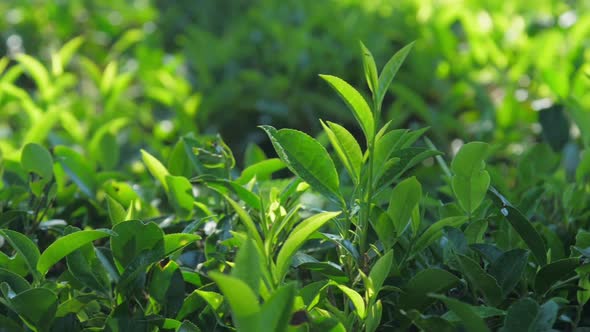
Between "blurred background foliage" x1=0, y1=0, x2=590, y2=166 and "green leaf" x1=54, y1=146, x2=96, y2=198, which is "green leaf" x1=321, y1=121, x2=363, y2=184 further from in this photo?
"blurred background foliage" x1=0, y1=0, x2=590, y2=166

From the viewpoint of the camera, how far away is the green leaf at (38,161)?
6.06 ft

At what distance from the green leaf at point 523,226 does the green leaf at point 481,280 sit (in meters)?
0.13

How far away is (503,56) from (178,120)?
1.49 m

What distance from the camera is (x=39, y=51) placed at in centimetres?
495

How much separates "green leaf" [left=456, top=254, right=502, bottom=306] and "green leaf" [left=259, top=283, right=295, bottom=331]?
1.31 ft

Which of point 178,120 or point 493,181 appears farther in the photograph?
point 178,120

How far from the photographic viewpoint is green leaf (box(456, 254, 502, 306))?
55.3 inches

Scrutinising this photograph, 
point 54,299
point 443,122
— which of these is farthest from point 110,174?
point 443,122

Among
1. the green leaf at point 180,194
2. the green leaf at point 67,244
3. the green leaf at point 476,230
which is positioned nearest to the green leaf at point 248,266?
the green leaf at point 67,244

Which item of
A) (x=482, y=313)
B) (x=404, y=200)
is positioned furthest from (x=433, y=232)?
(x=482, y=313)

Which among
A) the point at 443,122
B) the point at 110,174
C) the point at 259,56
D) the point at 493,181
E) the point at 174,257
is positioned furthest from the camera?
the point at 259,56

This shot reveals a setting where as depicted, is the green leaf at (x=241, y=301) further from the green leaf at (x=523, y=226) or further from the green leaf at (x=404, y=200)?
the green leaf at (x=523, y=226)

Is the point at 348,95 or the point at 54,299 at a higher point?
the point at 348,95

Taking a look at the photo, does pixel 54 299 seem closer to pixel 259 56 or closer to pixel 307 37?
pixel 307 37
